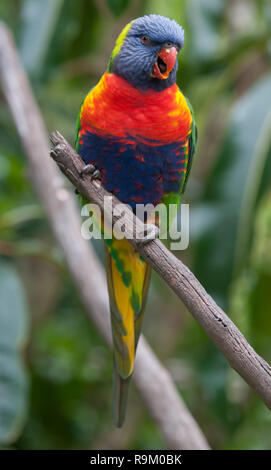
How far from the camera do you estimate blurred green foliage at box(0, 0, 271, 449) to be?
2223 millimetres

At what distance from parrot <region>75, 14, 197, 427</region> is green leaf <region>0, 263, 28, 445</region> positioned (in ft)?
1.41

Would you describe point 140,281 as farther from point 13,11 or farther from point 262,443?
point 13,11

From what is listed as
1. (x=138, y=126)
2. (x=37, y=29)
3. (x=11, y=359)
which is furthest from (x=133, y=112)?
(x=37, y=29)

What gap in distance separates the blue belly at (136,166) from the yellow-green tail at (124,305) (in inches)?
6.7

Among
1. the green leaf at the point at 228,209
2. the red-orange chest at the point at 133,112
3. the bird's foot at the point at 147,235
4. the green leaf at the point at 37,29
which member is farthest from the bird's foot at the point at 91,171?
the green leaf at the point at 37,29

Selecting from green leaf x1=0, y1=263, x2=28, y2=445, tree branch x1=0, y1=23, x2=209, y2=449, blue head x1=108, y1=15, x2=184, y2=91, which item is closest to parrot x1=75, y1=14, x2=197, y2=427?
blue head x1=108, y1=15, x2=184, y2=91

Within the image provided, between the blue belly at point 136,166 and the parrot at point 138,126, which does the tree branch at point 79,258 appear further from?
the blue belly at point 136,166

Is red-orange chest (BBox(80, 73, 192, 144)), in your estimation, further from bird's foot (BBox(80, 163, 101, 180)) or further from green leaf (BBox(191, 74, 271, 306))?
green leaf (BBox(191, 74, 271, 306))

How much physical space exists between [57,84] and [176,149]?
2.04 meters

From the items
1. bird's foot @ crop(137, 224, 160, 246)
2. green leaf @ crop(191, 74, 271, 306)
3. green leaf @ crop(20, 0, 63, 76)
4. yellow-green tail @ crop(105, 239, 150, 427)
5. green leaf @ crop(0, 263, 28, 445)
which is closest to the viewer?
bird's foot @ crop(137, 224, 160, 246)

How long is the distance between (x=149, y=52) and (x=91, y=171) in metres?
0.37

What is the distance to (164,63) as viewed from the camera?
160cm

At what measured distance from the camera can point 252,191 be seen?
2236 millimetres

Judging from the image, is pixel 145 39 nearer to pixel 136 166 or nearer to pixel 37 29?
pixel 136 166
